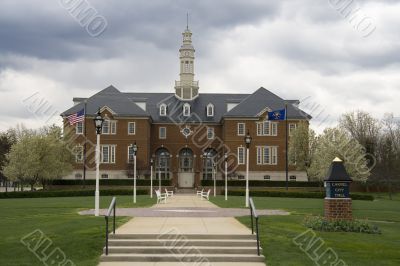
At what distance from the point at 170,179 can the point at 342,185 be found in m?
55.4

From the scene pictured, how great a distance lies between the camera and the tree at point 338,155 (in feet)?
194

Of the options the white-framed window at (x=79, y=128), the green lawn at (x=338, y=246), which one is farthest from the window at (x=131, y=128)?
the green lawn at (x=338, y=246)

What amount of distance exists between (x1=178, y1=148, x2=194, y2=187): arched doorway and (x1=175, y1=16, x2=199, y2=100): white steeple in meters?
8.76

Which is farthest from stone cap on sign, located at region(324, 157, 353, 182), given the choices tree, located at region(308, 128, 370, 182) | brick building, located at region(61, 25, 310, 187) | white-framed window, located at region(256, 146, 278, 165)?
white-framed window, located at region(256, 146, 278, 165)

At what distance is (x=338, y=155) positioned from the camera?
59719 mm

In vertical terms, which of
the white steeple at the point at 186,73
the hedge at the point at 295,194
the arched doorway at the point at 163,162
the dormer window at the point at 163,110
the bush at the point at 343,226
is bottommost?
the hedge at the point at 295,194

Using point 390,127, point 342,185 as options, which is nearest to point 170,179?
point 390,127

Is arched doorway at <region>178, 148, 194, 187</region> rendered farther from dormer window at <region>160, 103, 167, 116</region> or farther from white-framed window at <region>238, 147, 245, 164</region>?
white-framed window at <region>238, 147, 245, 164</region>

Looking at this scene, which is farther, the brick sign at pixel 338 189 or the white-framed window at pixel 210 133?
the white-framed window at pixel 210 133

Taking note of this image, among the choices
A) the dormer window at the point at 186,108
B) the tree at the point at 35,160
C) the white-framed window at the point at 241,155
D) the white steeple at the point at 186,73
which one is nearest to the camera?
the tree at the point at 35,160

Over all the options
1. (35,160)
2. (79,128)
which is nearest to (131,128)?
(79,128)

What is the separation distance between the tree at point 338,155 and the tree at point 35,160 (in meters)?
29.4

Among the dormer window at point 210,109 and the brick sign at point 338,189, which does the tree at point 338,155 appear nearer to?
the dormer window at point 210,109

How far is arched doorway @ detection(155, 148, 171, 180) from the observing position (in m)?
76.4
